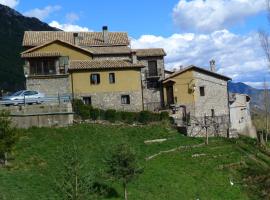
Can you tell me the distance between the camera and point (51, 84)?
53.9 metres

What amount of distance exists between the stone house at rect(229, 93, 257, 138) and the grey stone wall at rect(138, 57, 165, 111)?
939 cm

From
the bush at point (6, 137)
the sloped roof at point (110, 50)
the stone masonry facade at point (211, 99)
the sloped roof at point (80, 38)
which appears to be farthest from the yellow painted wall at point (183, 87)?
the bush at point (6, 137)

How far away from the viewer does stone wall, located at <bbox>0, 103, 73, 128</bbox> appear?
40656mm

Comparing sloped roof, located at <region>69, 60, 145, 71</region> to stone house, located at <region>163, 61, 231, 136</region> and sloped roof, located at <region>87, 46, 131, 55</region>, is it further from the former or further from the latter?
stone house, located at <region>163, 61, 231, 136</region>

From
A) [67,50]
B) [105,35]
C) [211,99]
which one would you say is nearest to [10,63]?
[105,35]

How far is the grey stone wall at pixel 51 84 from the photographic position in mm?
53719

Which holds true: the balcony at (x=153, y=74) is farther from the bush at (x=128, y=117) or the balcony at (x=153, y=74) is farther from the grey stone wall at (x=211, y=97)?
the bush at (x=128, y=117)

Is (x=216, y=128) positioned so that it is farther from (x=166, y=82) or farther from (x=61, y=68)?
(x=61, y=68)

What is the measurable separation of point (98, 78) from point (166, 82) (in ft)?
28.6

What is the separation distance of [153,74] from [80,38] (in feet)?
32.3

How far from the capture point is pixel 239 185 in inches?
1341

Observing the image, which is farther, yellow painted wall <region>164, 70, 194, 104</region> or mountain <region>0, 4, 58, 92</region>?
mountain <region>0, 4, 58, 92</region>

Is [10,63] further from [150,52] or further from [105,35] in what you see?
[150,52]

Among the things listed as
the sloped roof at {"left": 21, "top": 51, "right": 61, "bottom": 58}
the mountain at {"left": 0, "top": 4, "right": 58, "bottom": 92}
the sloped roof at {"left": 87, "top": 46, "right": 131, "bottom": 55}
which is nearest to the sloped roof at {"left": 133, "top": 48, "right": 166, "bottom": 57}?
the sloped roof at {"left": 87, "top": 46, "right": 131, "bottom": 55}
